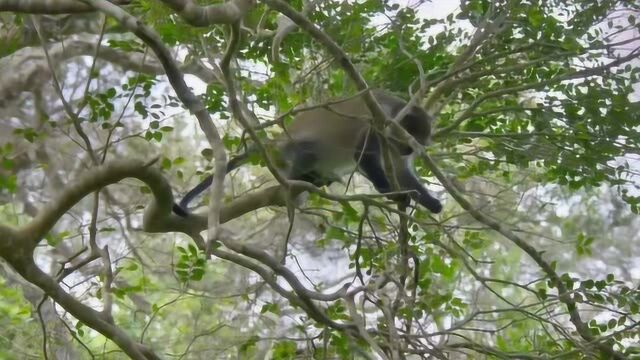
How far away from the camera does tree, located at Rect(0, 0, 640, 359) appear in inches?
94.9

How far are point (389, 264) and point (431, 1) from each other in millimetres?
1267

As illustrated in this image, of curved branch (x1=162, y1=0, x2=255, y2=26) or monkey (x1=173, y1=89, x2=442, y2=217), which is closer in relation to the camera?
curved branch (x1=162, y1=0, x2=255, y2=26)

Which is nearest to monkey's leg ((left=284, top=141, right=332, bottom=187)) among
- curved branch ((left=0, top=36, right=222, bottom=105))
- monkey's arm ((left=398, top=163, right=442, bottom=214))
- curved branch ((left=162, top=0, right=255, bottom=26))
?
monkey's arm ((left=398, top=163, right=442, bottom=214))

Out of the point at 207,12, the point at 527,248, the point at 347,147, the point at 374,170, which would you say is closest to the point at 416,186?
the point at 374,170

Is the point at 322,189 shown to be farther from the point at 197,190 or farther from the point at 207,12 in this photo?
A: the point at 207,12

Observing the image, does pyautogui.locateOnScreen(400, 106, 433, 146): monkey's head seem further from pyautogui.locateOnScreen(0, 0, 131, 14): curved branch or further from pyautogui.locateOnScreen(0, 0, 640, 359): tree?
pyautogui.locateOnScreen(0, 0, 131, 14): curved branch

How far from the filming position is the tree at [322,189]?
2.41 m

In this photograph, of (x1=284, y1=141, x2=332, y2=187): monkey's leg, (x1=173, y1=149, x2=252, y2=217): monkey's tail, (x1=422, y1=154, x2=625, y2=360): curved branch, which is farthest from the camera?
(x1=284, y1=141, x2=332, y2=187): monkey's leg

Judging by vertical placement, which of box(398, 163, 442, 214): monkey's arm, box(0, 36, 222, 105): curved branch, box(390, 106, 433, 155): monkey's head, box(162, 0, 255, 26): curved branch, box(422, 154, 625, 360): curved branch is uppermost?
box(0, 36, 222, 105): curved branch

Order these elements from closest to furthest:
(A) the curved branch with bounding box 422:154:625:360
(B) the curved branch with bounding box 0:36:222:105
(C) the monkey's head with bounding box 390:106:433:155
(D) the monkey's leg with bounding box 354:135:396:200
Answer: (A) the curved branch with bounding box 422:154:625:360 → (C) the monkey's head with bounding box 390:106:433:155 → (D) the monkey's leg with bounding box 354:135:396:200 → (B) the curved branch with bounding box 0:36:222:105

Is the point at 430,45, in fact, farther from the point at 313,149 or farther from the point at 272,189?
the point at 272,189

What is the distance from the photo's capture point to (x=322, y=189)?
262 cm

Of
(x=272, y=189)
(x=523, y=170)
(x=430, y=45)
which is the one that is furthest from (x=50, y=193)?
(x=523, y=170)

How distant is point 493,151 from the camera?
323 centimetres
